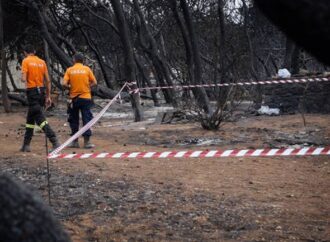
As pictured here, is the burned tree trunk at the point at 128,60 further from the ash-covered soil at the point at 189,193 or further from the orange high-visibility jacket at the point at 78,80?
the orange high-visibility jacket at the point at 78,80

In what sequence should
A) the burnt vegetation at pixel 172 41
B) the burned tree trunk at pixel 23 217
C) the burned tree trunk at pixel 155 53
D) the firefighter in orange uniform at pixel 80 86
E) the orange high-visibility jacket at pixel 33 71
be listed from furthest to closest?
1. the burned tree trunk at pixel 155 53
2. the burnt vegetation at pixel 172 41
3. the firefighter in orange uniform at pixel 80 86
4. the orange high-visibility jacket at pixel 33 71
5. the burned tree trunk at pixel 23 217

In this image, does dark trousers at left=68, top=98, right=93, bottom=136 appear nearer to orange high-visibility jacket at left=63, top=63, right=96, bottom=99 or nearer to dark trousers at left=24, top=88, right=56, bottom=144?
orange high-visibility jacket at left=63, top=63, right=96, bottom=99

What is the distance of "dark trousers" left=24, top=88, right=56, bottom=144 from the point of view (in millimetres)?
10539

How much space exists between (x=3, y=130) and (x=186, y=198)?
10.2 metres

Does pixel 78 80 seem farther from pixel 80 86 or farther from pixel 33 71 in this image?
pixel 33 71

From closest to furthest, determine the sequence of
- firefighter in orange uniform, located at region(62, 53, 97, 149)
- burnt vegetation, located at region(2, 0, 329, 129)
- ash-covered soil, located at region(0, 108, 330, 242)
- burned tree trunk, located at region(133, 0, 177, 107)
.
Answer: ash-covered soil, located at region(0, 108, 330, 242) → firefighter in orange uniform, located at region(62, 53, 97, 149) → burnt vegetation, located at region(2, 0, 329, 129) → burned tree trunk, located at region(133, 0, 177, 107)

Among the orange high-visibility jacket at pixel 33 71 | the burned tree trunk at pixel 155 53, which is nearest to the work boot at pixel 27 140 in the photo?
the orange high-visibility jacket at pixel 33 71

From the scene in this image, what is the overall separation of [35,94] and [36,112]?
0.38 meters

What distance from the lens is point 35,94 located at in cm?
1071

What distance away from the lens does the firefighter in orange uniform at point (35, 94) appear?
10570 mm

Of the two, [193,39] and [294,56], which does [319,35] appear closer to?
[193,39]

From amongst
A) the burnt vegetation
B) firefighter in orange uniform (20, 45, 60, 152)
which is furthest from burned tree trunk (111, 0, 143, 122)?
firefighter in orange uniform (20, 45, 60, 152)

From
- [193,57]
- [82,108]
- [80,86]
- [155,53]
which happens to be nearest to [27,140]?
[82,108]

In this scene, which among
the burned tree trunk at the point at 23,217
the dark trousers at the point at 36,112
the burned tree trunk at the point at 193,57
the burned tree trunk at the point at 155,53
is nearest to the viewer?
the burned tree trunk at the point at 23,217
